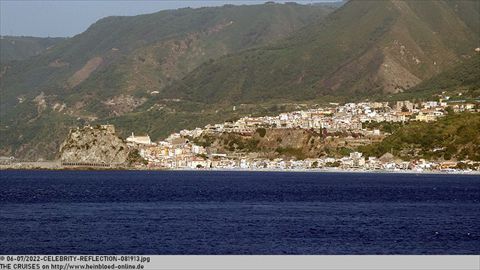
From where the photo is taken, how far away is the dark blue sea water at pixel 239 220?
70.8 m

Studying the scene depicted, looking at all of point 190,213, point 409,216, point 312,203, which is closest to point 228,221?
point 190,213

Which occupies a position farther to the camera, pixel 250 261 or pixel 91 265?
pixel 250 261

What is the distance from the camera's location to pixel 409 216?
97.3 meters

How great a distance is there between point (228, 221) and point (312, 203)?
87.0 ft

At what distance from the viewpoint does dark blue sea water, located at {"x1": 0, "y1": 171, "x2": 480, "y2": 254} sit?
232ft

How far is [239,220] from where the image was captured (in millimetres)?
90938

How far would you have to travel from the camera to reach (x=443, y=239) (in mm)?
76000

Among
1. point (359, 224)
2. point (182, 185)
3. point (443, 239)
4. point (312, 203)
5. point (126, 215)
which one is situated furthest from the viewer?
point (182, 185)

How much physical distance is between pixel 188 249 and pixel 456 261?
64.2 feet

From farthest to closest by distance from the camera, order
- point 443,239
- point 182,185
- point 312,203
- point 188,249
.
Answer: point 182,185 < point 312,203 < point 443,239 < point 188,249

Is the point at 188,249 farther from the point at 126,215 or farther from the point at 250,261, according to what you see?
the point at 126,215

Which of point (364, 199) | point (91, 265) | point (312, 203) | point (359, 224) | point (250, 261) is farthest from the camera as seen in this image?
point (364, 199)

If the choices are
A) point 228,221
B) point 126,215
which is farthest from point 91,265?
point 126,215

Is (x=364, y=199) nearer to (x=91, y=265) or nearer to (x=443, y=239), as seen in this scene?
(x=443, y=239)
